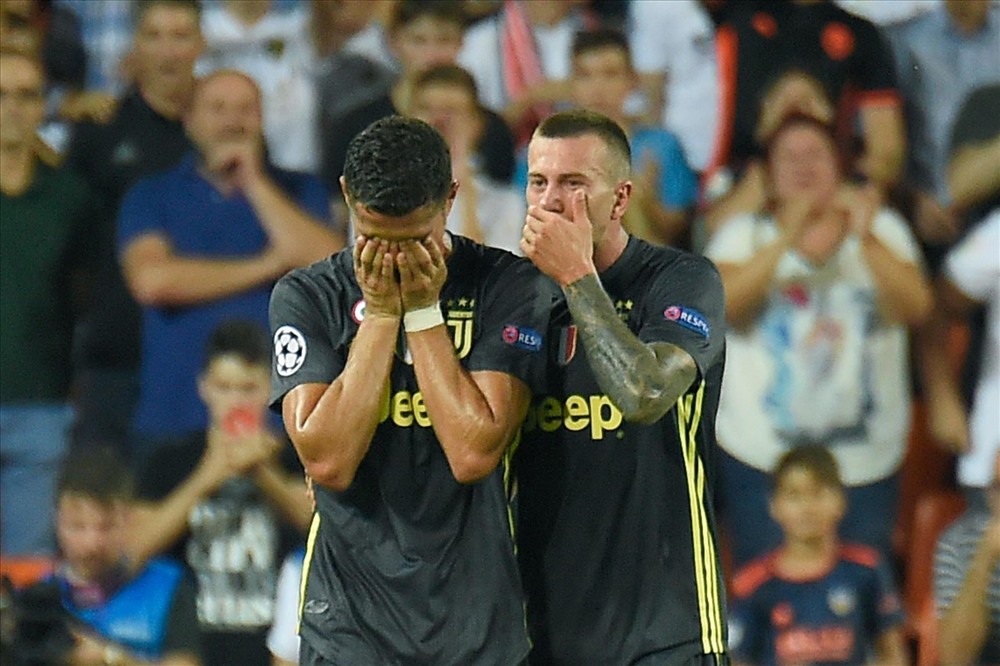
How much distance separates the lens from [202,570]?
7.11 meters

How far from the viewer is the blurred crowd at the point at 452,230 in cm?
710

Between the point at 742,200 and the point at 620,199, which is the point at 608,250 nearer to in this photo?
the point at 620,199

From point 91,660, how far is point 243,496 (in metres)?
0.94

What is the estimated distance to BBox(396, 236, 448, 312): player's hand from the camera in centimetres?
338

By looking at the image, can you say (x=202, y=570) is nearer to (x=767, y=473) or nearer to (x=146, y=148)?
(x=146, y=148)

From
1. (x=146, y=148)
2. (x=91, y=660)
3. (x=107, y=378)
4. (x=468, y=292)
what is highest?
(x=146, y=148)

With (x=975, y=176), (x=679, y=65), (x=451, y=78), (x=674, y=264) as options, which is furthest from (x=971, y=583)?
(x=674, y=264)

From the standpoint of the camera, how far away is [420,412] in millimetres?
3523

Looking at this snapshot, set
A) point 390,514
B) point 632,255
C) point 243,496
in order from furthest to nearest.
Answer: point 243,496 → point 632,255 → point 390,514

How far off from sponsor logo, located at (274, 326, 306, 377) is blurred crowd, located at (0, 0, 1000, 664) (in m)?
3.55

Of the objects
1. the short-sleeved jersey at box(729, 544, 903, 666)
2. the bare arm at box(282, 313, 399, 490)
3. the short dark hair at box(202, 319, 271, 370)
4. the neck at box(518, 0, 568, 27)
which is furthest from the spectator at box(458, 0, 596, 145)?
the bare arm at box(282, 313, 399, 490)

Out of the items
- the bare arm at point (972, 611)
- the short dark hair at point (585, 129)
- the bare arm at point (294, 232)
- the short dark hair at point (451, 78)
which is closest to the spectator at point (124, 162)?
the bare arm at point (294, 232)

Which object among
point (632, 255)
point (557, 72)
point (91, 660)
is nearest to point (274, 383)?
point (632, 255)

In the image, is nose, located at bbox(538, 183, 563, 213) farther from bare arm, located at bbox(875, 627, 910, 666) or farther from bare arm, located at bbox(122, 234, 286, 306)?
bare arm, located at bbox(875, 627, 910, 666)
